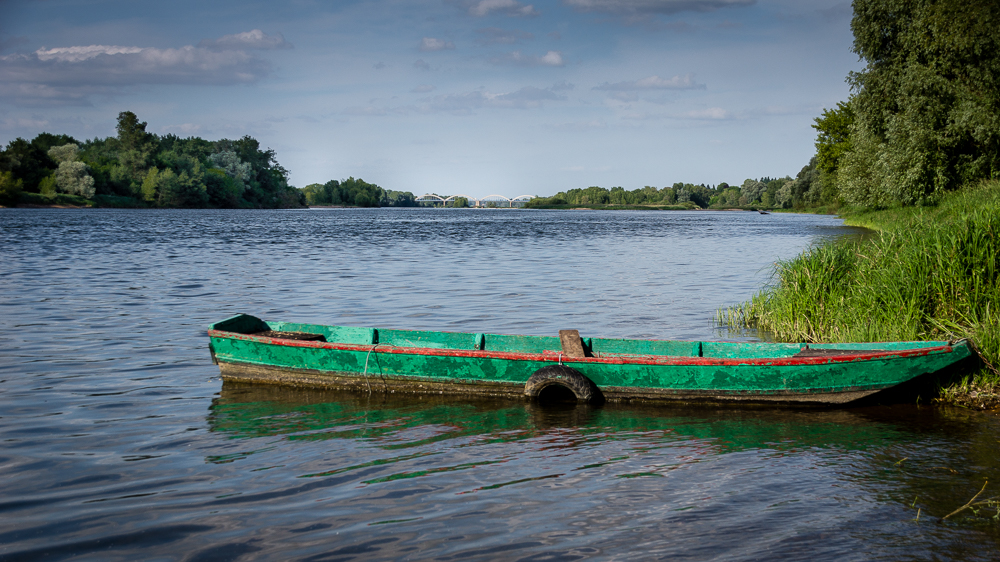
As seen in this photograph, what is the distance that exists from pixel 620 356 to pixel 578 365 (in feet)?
2.14

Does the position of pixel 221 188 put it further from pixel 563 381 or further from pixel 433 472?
pixel 433 472

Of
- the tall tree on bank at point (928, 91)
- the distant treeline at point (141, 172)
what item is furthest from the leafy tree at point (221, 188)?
the tall tree on bank at point (928, 91)

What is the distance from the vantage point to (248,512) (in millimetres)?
6707

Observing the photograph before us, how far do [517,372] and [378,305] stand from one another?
10.4 m

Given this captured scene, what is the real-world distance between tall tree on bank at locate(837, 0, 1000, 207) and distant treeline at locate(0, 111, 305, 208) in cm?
10382

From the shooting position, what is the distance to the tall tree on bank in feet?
100

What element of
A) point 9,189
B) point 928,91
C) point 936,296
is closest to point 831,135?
point 928,91

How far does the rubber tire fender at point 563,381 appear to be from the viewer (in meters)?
10.3

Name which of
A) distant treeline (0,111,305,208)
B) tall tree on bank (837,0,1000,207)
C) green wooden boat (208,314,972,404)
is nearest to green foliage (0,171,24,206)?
distant treeline (0,111,305,208)

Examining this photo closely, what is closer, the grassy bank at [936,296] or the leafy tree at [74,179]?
the grassy bank at [936,296]

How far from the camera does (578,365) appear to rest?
10.5 meters

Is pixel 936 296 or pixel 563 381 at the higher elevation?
pixel 936 296

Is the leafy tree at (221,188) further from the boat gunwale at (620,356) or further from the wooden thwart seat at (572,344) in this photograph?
the wooden thwart seat at (572,344)

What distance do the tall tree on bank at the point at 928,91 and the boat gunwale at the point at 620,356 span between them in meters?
27.1
